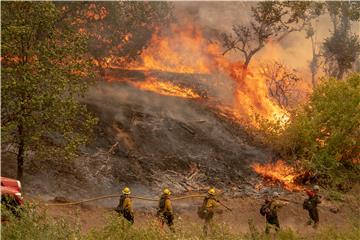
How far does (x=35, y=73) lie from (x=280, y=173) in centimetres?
1774

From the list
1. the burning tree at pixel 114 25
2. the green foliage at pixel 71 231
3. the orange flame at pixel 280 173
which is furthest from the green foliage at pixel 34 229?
the burning tree at pixel 114 25

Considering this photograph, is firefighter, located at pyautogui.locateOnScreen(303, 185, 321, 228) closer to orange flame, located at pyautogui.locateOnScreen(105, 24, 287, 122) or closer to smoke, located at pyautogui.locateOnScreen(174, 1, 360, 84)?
orange flame, located at pyautogui.locateOnScreen(105, 24, 287, 122)

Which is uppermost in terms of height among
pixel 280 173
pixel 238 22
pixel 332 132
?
pixel 238 22

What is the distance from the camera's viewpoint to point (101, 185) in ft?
89.3

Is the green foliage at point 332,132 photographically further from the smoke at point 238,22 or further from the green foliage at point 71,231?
the smoke at point 238,22


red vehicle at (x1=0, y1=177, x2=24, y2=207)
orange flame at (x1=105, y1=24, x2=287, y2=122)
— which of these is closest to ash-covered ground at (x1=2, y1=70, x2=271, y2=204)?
orange flame at (x1=105, y1=24, x2=287, y2=122)

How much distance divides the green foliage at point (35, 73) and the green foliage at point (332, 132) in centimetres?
1482

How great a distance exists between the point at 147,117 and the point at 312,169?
38.0 ft

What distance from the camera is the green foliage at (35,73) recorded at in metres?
20.5

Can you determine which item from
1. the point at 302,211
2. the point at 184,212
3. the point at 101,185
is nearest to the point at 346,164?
the point at 302,211

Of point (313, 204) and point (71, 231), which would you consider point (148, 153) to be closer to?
point (313, 204)

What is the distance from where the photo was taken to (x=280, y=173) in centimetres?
3266

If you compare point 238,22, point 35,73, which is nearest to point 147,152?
point 35,73

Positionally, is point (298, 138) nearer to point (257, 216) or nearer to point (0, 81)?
point (257, 216)
